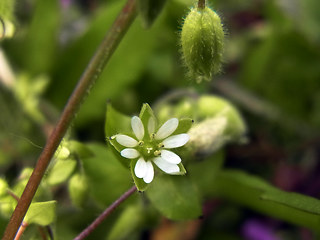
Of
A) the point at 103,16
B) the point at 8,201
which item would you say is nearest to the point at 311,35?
the point at 103,16

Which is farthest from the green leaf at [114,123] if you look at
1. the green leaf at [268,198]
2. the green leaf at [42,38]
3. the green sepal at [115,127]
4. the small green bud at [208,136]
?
the green leaf at [42,38]

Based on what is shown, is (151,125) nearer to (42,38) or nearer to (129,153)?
(129,153)

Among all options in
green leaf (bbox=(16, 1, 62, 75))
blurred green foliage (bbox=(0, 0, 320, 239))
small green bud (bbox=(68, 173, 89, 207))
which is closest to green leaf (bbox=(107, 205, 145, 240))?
blurred green foliage (bbox=(0, 0, 320, 239))

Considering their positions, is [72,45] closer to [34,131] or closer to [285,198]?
[34,131]

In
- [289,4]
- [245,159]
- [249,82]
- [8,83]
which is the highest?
[8,83]

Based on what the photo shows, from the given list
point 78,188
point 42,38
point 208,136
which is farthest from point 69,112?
point 42,38

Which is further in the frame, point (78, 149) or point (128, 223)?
point (128, 223)

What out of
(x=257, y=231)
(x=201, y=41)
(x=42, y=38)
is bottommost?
(x=257, y=231)

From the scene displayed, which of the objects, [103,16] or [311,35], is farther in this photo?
[311,35]

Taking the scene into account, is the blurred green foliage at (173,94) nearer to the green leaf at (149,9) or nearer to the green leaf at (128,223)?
the green leaf at (128,223)
